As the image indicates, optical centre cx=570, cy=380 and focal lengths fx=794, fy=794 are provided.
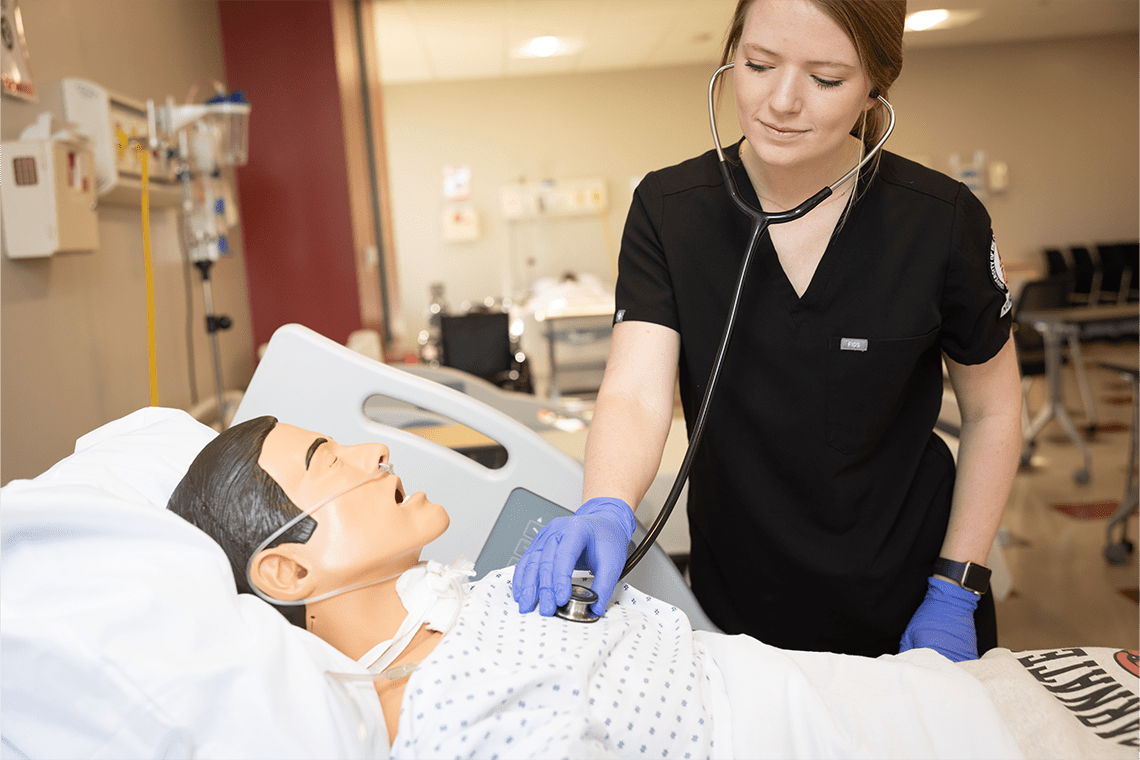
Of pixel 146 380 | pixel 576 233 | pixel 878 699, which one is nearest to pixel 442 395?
pixel 878 699

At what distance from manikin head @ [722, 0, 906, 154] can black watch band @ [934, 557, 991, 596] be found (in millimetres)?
588

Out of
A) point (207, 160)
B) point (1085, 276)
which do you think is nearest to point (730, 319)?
point (207, 160)

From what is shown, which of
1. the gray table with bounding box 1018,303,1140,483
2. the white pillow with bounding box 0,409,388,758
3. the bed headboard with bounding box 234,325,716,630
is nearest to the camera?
the white pillow with bounding box 0,409,388,758

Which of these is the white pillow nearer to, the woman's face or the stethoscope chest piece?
the stethoscope chest piece

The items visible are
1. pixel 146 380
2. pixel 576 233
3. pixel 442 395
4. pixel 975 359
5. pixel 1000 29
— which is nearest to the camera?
pixel 975 359

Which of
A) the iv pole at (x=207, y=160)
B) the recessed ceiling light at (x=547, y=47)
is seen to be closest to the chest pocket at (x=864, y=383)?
the iv pole at (x=207, y=160)

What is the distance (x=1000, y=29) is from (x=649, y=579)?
6940 mm

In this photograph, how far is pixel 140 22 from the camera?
7.05 feet

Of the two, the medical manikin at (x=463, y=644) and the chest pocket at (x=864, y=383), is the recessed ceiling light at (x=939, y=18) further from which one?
the medical manikin at (x=463, y=644)

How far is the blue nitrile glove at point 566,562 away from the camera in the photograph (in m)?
0.81

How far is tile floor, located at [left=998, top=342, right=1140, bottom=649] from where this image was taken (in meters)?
2.35

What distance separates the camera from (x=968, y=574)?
1023mm

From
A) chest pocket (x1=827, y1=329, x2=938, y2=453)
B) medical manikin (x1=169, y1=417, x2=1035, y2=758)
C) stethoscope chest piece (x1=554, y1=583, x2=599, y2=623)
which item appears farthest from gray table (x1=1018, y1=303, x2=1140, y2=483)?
stethoscope chest piece (x1=554, y1=583, x2=599, y2=623)

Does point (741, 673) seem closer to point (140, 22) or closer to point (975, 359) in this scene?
point (975, 359)
